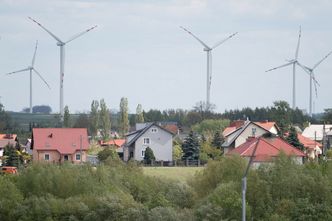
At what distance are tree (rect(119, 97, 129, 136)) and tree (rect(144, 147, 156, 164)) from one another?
171ft

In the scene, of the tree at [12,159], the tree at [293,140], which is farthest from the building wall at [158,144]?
the tree at [12,159]

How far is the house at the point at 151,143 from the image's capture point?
310 ft

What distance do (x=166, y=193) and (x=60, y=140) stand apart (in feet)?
124

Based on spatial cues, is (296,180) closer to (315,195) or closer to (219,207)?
(315,195)

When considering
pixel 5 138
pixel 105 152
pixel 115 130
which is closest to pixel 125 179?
pixel 105 152

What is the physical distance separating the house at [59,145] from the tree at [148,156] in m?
6.26

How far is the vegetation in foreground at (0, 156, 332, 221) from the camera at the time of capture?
4291cm

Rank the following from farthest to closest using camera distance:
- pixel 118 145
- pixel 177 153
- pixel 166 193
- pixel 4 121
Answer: pixel 4 121, pixel 118 145, pixel 177 153, pixel 166 193

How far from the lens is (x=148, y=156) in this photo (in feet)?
299

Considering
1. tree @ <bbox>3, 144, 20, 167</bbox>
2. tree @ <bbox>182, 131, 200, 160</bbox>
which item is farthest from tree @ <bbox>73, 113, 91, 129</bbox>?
tree @ <bbox>3, 144, 20, 167</bbox>

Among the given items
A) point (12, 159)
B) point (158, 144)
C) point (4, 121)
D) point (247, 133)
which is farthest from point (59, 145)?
point (4, 121)

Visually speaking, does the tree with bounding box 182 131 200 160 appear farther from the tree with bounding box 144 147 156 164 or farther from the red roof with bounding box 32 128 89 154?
the red roof with bounding box 32 128 89 154

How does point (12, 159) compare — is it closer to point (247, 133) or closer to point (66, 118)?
point (247, 133)

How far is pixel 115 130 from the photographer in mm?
164500
